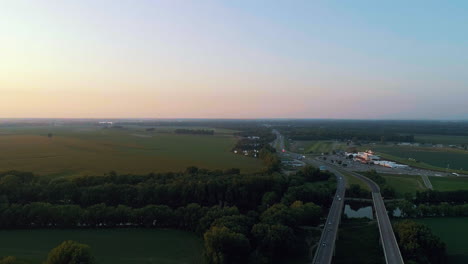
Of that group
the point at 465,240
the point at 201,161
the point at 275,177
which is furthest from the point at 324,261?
the point at 201,161

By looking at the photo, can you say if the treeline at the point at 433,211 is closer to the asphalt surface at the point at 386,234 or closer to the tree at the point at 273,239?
the asphalt surface at the point at 386,234

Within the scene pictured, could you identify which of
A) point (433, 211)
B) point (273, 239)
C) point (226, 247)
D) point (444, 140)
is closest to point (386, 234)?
point (273, 239)

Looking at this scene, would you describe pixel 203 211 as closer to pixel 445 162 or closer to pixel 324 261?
pixel 324 261

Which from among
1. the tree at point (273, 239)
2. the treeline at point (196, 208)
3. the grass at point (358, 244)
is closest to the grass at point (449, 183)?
the treeline at point (196, 208)

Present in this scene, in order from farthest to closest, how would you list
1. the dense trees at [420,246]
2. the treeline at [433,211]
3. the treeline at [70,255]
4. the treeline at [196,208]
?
the treeline at [433,211], the treeline at [196,208], the dense trees at [420,246], the treeline at [70,255]

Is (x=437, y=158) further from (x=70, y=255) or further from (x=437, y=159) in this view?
(x=70, y=255)

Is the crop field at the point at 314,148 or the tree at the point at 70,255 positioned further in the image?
the crop field at the point at 314,148
